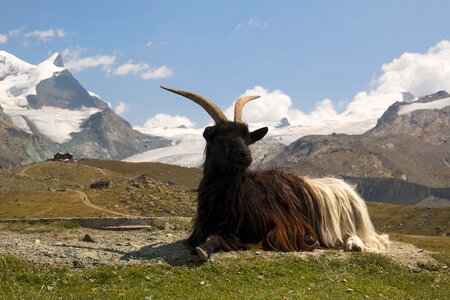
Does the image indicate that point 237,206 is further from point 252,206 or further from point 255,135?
point 255,135

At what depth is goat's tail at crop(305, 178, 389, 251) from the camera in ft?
57.2

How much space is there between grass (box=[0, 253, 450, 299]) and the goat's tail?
2.96 metres

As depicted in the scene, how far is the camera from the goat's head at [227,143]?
14.9 metres

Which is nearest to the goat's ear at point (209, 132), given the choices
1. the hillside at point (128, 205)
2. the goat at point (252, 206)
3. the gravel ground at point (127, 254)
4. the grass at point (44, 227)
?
the goat at point (252, 206)

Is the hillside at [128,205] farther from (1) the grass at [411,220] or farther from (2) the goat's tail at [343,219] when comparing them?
(2) the goat's tail at [343,219]

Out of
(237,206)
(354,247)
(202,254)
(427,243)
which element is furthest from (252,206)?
Result: (427,243)

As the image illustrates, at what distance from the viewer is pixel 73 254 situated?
14.3m

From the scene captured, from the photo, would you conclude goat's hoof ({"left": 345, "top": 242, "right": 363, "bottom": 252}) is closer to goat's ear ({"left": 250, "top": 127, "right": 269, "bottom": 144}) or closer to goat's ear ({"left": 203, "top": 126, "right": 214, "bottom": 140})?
goat's ear ({"left": 250, "top": 127, "right": 269, "bottom": 144})

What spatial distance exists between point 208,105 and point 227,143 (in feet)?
6.87

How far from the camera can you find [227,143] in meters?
15.3

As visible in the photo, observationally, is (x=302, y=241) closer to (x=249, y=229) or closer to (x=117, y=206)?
(x=249, y=229)

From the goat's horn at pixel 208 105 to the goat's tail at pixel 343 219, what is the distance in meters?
3.67

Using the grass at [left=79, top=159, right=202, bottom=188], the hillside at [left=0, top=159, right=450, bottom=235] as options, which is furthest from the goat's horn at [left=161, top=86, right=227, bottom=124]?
the grass at [left=79, top=159, right=202, bottom=188]

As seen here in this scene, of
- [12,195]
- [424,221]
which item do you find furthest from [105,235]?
[424,221]
